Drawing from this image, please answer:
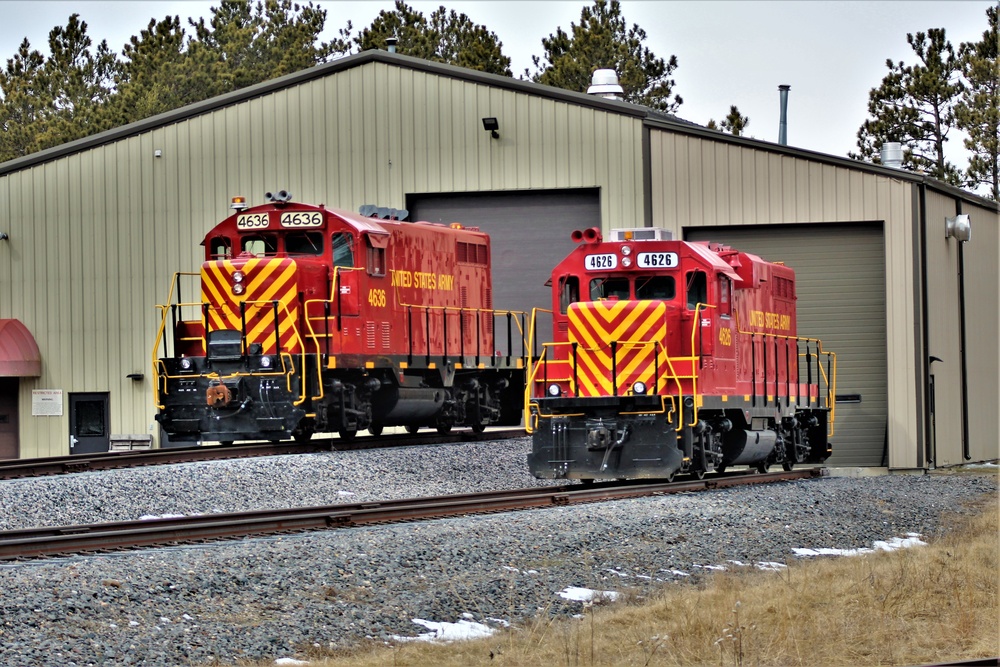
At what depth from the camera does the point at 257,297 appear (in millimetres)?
20547

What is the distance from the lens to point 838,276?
81.5ft

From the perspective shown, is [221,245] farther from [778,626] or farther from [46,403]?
[778,626]

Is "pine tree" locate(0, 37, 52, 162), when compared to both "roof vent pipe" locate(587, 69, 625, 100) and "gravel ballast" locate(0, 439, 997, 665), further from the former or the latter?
"gravel ballast" locate(0, 439, 997, 665)

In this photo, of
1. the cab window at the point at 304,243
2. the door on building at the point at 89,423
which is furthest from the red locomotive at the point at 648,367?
the door on building at the point at 89,423

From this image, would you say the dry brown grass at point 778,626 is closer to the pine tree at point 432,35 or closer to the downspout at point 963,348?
the downspout at point 963,348

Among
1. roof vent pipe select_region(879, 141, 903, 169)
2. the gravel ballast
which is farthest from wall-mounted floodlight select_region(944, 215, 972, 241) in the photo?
the gravel ballast

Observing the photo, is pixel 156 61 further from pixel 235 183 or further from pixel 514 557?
pixel 514 557

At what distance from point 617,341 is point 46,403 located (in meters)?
14.9

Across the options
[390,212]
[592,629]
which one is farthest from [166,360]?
[592,629]

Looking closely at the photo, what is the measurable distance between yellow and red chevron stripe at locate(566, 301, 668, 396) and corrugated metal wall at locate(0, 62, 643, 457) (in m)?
8.03

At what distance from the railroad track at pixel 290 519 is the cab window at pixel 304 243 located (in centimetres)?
594

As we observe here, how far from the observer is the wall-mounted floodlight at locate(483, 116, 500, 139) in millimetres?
26000

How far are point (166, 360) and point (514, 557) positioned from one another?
1034 centimetres

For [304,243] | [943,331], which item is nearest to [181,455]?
[304,243]
